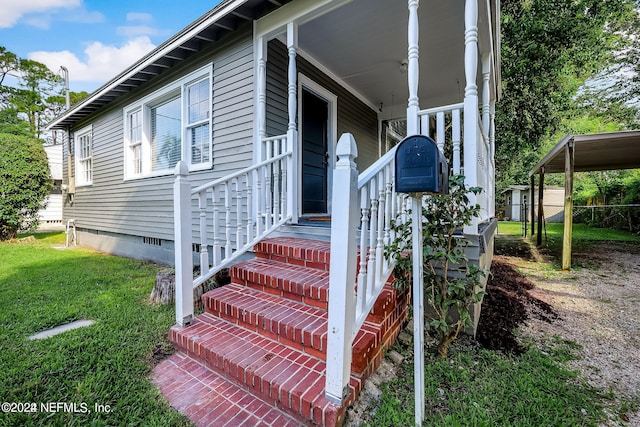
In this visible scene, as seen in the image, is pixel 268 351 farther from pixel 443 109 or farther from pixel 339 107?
pixel 339 107

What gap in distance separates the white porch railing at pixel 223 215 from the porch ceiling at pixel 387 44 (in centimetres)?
166

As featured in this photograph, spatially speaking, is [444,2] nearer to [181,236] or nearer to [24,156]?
[181,236]

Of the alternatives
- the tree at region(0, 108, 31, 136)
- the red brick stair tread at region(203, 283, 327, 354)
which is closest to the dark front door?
the red brick stair tread at region(203, 283, 327, 354)

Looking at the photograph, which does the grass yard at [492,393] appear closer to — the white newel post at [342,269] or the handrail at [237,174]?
the white newel post at [342,269]

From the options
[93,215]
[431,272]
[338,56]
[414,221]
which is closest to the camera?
[414,221]

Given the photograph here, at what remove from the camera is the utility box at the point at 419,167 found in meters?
1.36

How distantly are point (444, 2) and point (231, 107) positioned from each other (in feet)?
9.78

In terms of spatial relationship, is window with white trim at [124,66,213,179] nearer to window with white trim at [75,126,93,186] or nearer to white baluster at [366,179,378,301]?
window with white trim at [75,126,93,186]

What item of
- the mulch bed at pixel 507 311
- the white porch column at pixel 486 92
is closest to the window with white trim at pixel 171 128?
the white porch column at pixel 486 92

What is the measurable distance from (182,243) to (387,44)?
3819mm

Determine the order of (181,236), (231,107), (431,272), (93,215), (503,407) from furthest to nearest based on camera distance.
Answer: (93,215)
(231,107)
(181,236)
(431,272)
(503,407)

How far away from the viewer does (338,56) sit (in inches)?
177

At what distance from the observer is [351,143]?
1.43m

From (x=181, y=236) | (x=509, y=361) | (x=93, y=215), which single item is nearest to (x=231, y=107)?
(x=181, y=236)
